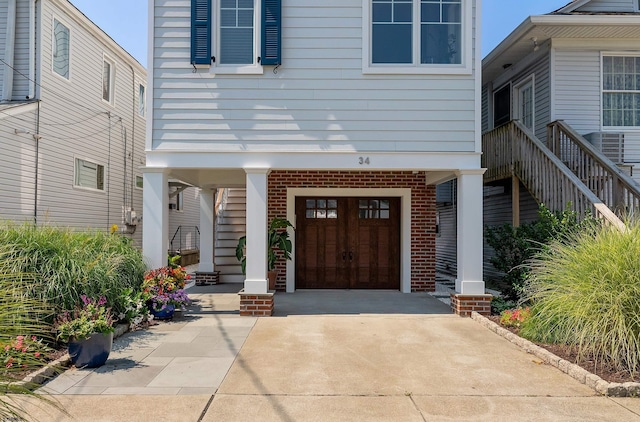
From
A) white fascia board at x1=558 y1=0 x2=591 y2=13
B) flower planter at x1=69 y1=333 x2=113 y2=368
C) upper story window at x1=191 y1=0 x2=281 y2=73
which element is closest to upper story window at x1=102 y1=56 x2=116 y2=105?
upper story window at x1=191 y1=0 x2=281 y2=73

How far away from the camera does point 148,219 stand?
23.7 feet

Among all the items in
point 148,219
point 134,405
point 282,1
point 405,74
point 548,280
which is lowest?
point 134,405

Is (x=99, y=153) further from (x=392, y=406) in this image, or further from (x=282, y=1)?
(x=392, y=406)

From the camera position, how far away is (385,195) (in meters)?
10.1

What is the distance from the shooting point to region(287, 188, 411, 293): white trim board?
9.88m

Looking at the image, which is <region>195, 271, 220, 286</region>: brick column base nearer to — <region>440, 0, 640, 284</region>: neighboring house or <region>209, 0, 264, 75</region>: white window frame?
<region>209, 0, 264, 75</region>: white window frame

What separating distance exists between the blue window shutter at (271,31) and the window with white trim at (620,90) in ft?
24.0

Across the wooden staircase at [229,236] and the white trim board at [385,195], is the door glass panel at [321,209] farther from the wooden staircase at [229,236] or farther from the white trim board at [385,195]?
the wooden staircase at [229,236]

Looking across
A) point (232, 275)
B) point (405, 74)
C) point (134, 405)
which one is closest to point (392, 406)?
point (134, 405)

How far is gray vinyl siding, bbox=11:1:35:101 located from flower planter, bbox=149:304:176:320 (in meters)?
6.67

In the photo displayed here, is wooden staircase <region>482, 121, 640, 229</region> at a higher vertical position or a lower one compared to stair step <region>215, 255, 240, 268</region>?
higher

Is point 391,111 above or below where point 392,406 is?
above

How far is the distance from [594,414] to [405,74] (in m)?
5.48

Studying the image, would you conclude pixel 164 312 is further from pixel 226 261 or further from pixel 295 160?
pixel 226 261
